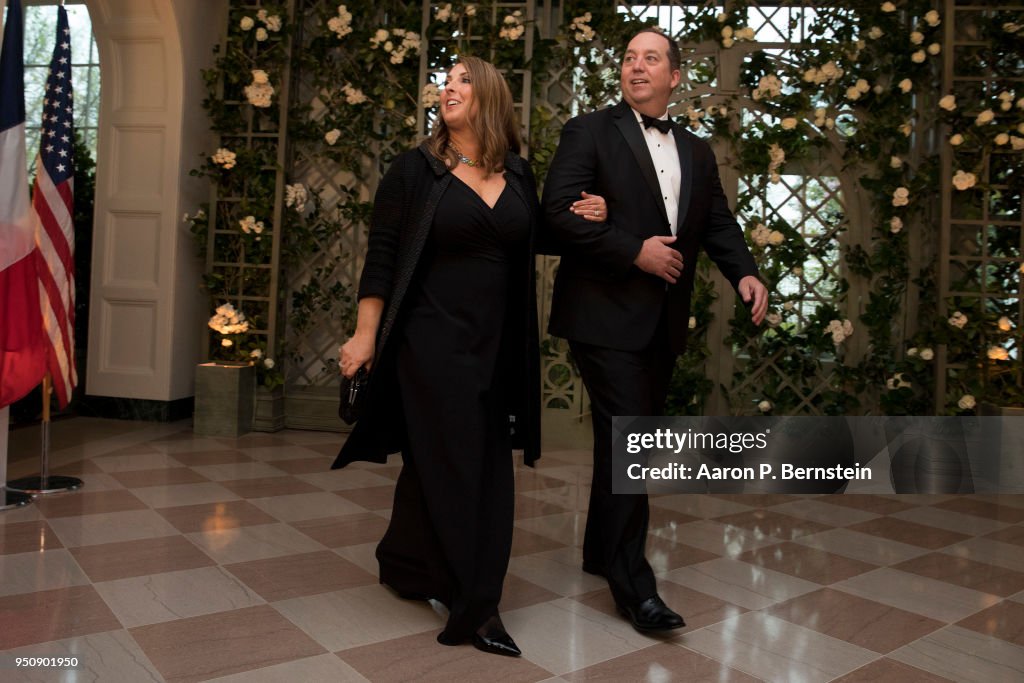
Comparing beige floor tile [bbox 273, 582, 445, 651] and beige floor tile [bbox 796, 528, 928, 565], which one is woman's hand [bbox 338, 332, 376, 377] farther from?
beige floor tile [bbox 796, 528, 928, 565]

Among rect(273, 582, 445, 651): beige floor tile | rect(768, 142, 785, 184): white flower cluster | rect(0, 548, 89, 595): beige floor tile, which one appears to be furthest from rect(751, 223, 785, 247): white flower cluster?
rect(0, 548, 89, 595): beige floor tile

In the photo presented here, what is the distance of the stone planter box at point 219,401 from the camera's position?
16.4 ft

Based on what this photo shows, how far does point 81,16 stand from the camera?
22.5 feet

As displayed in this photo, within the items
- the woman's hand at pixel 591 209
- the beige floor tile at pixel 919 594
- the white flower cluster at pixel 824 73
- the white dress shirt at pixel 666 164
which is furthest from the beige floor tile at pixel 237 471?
the white flower cluster at pixel 824 73

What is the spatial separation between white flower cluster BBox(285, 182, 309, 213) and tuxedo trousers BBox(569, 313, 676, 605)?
134 inches

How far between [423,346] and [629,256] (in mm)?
623

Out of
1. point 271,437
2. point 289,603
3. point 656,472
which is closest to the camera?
point 289,603

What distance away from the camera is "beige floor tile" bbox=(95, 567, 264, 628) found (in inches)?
86.7

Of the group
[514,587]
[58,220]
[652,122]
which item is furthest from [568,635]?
[58,220]

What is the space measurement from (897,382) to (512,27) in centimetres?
315

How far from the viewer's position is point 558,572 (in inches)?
108

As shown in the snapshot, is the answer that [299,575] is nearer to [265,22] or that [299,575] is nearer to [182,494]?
[182,494]

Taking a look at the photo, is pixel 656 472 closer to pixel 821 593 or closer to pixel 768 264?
pixel 768 264

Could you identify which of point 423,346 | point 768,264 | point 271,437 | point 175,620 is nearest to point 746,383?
point 768,264
